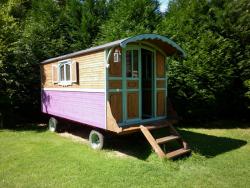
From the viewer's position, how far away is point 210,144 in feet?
27.5

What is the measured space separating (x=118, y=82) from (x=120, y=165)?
227cm

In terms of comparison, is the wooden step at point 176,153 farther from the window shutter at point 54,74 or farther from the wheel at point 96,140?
the window shutter at point 54,74

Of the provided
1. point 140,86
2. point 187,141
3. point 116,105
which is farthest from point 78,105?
point 187,141

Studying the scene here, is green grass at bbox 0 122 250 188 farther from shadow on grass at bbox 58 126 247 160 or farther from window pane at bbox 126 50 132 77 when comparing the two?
window pane at bbox 126 50 132 77

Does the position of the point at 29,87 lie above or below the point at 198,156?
above

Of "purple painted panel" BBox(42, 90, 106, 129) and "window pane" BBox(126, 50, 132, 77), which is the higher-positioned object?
"window pane" BBox(126, 50, 132, 77)

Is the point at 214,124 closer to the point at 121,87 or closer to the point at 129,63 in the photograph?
the point at 129,63

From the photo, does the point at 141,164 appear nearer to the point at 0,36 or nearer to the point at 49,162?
the point at 49,162

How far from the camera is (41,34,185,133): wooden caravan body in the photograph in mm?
7293

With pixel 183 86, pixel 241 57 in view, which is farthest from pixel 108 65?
pixel 241 57

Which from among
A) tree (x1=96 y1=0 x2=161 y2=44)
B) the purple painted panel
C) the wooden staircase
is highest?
tree (x1=96 y1=0 x2=161 y2=44)

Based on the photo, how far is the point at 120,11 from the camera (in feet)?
47.7

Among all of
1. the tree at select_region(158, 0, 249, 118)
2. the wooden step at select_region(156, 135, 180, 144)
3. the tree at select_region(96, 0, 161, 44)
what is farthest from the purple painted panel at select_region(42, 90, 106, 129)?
the tree at select_region(158, 0, 249, 118)

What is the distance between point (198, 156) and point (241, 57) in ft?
21.6
